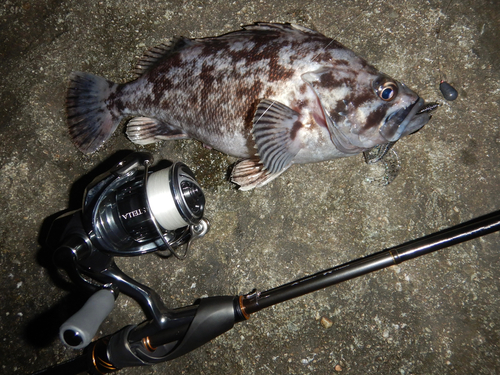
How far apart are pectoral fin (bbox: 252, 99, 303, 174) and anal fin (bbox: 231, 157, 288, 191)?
0.13m

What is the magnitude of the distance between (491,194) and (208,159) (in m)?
1.91

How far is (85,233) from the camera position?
1773mm

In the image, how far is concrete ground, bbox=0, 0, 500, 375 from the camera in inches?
81.7

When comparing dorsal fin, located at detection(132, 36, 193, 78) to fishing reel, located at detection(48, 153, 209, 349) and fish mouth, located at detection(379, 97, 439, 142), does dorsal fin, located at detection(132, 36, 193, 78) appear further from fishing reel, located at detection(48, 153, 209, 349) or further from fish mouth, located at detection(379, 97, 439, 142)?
fish mouth, located at detection(379, 97, 439, 142)

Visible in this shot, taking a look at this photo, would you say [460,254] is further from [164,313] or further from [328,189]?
[164,313]

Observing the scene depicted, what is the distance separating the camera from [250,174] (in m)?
2.15

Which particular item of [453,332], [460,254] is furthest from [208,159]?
[453,332]

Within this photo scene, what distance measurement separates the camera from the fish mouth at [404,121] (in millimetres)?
1813

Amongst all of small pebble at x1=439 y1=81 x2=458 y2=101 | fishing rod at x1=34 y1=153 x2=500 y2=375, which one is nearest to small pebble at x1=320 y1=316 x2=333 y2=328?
fishing rod at x1=34 y1=153 x2=500 y2=375

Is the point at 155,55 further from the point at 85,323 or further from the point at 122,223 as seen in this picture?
the point at 85,323

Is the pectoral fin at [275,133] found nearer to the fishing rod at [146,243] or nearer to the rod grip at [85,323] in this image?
the fishing rod at [146,243]

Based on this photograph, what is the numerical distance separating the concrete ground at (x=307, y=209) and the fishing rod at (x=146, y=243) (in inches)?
16.3

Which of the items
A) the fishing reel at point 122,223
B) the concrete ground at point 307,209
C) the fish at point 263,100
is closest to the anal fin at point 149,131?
the fish at point 263,100

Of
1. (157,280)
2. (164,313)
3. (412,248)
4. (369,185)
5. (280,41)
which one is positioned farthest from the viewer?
(157,280)
